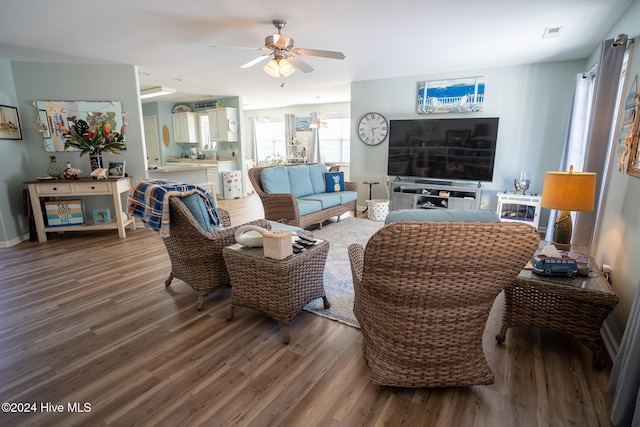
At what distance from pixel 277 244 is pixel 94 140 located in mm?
3834

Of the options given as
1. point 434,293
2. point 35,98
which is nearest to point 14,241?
point 35,98

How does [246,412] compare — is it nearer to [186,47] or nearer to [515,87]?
[186,47]

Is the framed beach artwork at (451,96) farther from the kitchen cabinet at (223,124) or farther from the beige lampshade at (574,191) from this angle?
the kitchen cabinet at (223,124)

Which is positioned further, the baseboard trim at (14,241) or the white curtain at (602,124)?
the baseboard trim at (14,241)

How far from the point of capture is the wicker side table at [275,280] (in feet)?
6.61

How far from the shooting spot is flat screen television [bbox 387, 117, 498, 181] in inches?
179

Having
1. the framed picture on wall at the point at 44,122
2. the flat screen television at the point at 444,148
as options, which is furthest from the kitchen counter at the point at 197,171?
the flat screen television at the point at 444,148

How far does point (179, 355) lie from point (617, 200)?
3240 mm

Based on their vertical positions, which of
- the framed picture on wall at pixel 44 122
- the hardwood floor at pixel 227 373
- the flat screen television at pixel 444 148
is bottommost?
the hardwood floor at pixel 227 373

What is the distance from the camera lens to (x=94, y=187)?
4227mm

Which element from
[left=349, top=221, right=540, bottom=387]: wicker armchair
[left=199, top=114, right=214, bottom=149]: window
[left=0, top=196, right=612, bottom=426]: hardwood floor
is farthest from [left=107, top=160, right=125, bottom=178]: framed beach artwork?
[left=349, top=221, right=540, bottom=387]: wicker armchair

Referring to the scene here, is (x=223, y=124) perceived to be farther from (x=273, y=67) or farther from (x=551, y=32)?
(x=551, y=32)

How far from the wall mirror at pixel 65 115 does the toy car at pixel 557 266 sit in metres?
5.38

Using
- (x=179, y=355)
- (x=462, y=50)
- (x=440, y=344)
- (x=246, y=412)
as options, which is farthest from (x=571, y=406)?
(x=462, y=50)
